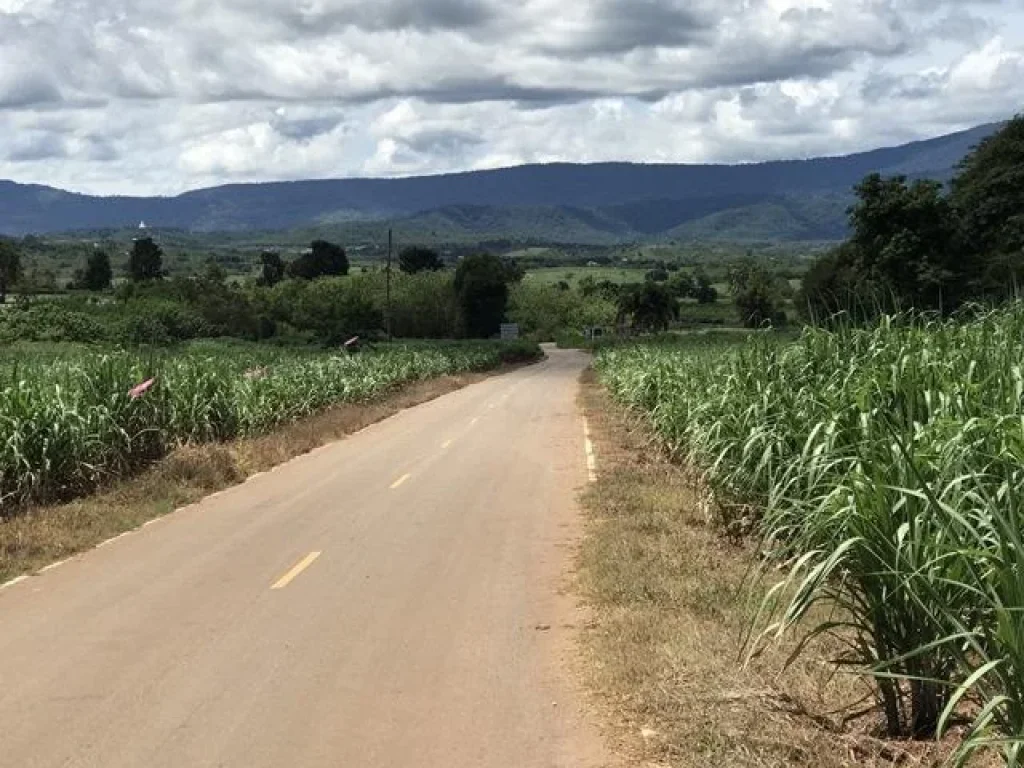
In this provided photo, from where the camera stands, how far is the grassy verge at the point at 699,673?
17.6ft

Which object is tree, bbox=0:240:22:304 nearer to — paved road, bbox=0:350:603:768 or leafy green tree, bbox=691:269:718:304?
leafy green tree, bbox=691:269:718:304

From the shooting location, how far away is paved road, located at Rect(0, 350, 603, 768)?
6.17m

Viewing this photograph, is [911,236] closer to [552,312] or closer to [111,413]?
[111,413]

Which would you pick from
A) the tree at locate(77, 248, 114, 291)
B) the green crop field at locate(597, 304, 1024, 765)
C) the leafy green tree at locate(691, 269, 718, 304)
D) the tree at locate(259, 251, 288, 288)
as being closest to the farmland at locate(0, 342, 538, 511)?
the green crop field at locate(597, 304, 1024, 765)

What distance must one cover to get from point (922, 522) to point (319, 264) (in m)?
151

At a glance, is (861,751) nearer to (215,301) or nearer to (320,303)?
(215,301)

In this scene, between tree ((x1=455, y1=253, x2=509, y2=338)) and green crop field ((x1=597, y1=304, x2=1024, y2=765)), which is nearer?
green crop field ((x1=597, y1=304, x2=1024, y2=765))

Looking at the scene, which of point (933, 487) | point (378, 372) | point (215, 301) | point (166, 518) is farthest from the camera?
point (215, 301)

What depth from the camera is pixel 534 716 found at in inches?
259

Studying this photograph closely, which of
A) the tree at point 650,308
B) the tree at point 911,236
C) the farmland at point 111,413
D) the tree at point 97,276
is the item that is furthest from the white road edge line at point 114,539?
the tree at point 97,276

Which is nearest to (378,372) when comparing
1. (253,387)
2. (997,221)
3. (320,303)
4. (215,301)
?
(253,387)

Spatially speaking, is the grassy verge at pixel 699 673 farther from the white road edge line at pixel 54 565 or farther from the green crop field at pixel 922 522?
the white road edge line at pixel 54 565

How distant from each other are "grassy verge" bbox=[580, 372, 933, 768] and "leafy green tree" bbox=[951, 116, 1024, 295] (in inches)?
1887

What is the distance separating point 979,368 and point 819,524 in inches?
104
